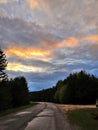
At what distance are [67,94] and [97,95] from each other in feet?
41.2

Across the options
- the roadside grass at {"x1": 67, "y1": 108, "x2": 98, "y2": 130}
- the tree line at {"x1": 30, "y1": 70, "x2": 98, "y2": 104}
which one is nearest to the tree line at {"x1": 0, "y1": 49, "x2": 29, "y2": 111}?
the roadside grass at {"x1": 67, "y1": 108, "x2": 98, "y2": 130}

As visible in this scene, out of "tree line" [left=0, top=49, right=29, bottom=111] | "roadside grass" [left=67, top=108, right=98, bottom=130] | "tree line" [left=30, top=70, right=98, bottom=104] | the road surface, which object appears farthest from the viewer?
"tree line" [left=30, top=70, right=98, bottom=104]

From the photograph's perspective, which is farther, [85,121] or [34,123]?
[85,121]

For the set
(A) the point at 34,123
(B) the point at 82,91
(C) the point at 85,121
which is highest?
(B) the point at 82,91

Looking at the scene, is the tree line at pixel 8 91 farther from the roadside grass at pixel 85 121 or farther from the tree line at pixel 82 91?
the tree line at pixel 82 91

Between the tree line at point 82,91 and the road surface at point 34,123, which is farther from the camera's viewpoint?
the tree line at point 82,91

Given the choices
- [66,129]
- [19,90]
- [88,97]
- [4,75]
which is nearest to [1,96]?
[4,75]

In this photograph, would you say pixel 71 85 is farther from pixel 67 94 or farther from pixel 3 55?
pixel 3 55

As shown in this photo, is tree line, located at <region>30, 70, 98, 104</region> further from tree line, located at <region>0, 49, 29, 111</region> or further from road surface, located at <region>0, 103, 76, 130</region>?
road surface, located at <region>0, 103, 76, 130</region>

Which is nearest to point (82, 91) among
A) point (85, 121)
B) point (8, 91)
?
point (8, 91)

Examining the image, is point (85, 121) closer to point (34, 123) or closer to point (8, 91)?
point (34, 123)

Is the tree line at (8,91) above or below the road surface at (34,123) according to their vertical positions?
above

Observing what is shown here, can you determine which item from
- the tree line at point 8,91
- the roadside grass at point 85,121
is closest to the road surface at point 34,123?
the roadside grass at point 85,121

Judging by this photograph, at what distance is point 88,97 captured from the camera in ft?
403
